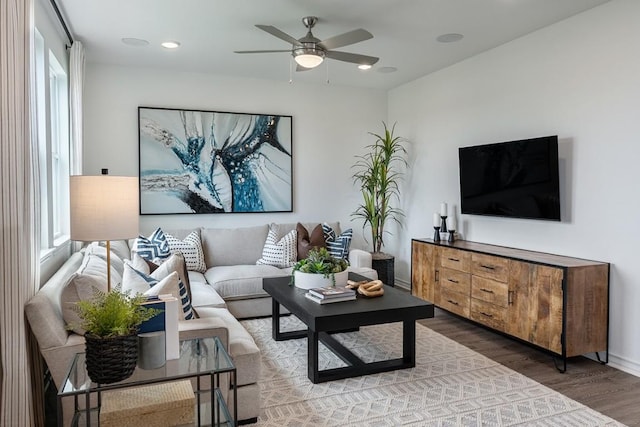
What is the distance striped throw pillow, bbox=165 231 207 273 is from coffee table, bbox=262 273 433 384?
1.56 metres

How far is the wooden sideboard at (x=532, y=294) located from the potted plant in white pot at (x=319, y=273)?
1309mm

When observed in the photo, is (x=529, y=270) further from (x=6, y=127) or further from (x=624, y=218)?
(x=6, y=127)

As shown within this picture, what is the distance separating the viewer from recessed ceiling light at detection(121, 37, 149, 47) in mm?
4312

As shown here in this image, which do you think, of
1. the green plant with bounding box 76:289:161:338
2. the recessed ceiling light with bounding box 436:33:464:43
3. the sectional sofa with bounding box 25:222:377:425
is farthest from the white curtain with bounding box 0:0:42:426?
the recessed ceiling light with bounding box 436:33:464:43

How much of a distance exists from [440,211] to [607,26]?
91.2 inches

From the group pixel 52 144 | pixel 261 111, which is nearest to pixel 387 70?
pixel 261 111

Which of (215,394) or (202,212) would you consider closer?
(215,394)

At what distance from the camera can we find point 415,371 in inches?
133

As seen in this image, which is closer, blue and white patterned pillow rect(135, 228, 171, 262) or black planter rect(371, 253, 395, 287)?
blue and white patterned pillow rect(135, 228, 171, 262)

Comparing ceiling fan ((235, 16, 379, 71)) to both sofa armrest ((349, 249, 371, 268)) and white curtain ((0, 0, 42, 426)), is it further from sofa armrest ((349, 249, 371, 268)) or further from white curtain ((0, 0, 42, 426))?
sofa armrest ((349, 249, 371, 268))

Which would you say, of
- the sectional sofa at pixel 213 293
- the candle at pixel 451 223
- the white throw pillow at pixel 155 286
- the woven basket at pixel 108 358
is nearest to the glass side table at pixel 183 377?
the woven basket at pixel 108 358

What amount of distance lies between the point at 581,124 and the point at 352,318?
2454 millimetres

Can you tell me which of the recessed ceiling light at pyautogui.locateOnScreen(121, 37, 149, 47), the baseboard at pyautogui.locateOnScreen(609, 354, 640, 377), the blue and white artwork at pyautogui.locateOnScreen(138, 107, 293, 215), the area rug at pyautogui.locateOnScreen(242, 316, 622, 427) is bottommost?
the area rug at pyautogui.locateOnScreen(242, 316, 622, 427)

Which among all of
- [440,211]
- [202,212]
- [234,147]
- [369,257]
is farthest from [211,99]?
[440,211]
